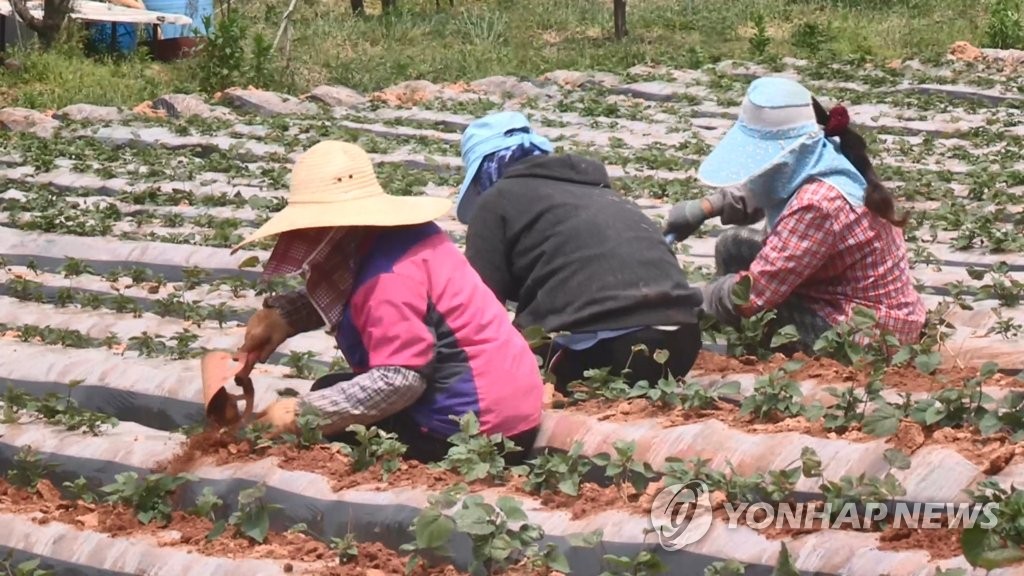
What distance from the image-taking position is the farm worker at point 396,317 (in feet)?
10.9

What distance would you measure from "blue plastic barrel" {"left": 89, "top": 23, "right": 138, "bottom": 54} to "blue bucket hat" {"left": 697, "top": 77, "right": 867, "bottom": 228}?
13.7 m

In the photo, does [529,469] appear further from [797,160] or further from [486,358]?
[797,160]

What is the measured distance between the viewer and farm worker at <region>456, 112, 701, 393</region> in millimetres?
3992

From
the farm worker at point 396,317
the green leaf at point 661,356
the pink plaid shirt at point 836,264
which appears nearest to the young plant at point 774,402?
the green leaf at point 661,356

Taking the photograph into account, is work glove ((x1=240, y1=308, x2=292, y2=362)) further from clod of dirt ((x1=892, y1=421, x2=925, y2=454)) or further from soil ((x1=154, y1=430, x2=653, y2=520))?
clod of dirt ((x1=892, y1=421, x2=925, y2=454))

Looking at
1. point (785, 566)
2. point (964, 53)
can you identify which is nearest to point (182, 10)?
point (964, 53)

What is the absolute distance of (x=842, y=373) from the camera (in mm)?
3793

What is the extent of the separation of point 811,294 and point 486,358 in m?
1.23

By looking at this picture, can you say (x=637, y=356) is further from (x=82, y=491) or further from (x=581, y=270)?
(x=82, y=491)

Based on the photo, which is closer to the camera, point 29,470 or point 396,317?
point 396,317

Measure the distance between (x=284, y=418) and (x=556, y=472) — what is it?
2.30 feet

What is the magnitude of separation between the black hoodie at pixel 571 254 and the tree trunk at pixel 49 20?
12.9 meters

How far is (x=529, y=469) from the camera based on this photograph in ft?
10.5

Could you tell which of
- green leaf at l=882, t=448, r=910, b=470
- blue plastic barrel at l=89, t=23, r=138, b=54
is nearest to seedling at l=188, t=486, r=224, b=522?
green leaf at l=882, t=448, r=910, b=470
